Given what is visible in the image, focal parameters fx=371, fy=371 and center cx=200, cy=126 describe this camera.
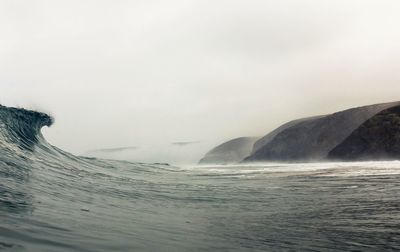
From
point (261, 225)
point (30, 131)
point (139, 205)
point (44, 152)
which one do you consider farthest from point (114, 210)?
point (30, 131)

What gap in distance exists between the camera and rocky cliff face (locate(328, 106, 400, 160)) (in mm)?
95188

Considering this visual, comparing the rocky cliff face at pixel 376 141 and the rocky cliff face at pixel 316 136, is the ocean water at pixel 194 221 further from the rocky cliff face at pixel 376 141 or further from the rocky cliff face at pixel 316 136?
the rocky cliff face at pixel 316 136

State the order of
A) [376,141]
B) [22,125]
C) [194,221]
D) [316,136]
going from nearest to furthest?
[194,221], [22,125], [376,141], [316,136]

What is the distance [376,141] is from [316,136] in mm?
45614

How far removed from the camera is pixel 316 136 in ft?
484

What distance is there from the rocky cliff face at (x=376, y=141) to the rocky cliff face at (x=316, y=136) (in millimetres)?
12682

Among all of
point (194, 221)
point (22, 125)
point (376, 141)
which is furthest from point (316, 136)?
point (194, 221)

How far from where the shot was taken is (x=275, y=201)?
40.5ft

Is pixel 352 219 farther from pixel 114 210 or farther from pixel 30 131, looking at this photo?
pixel 30 131

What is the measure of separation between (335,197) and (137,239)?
8.50m

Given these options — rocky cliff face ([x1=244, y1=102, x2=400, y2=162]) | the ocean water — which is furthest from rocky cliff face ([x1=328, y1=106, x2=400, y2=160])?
the ocean water

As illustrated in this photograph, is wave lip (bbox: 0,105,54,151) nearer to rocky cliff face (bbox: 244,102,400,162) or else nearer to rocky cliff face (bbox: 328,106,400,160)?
rocky cliff face (bbox: 328,106,400,160)

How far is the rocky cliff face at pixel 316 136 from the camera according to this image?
135m

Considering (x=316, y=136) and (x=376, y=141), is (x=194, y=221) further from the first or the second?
(x=316, y=136)
